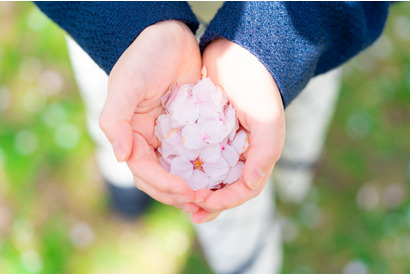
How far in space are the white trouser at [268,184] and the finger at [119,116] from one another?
1.54ft

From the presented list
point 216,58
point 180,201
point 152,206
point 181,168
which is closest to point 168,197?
point 180,201

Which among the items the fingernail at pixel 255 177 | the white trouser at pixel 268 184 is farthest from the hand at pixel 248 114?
the white trouser at pixel 268 184

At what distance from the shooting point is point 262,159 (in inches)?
35.9

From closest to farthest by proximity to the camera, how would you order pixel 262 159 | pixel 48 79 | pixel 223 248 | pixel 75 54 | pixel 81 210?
pixel 262 159 < pixel 75 54 < pixel 223 248 < pixel 81 210 < pixel 48 79

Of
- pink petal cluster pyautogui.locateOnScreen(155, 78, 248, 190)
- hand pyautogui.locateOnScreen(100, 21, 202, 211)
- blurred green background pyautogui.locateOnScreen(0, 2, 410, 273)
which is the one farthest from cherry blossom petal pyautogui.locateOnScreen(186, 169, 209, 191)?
blurred green background pyautogui.locateOnScreen(0, 2, 410, 273)

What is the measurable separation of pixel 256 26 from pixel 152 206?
4.18ft

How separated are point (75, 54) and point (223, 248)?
869mm

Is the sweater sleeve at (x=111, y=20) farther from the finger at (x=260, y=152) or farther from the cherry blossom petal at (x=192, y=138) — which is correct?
the finger at (x=260, y=152)

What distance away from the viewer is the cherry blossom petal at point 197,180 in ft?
3.27

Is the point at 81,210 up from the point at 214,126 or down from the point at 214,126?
down

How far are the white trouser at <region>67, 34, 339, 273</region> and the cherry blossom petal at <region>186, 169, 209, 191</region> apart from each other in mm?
397

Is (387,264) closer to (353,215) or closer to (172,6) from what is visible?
(353,215)

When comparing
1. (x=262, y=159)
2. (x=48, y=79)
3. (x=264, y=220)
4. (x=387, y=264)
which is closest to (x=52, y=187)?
(x=48, y=79)

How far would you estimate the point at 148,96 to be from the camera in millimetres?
980
